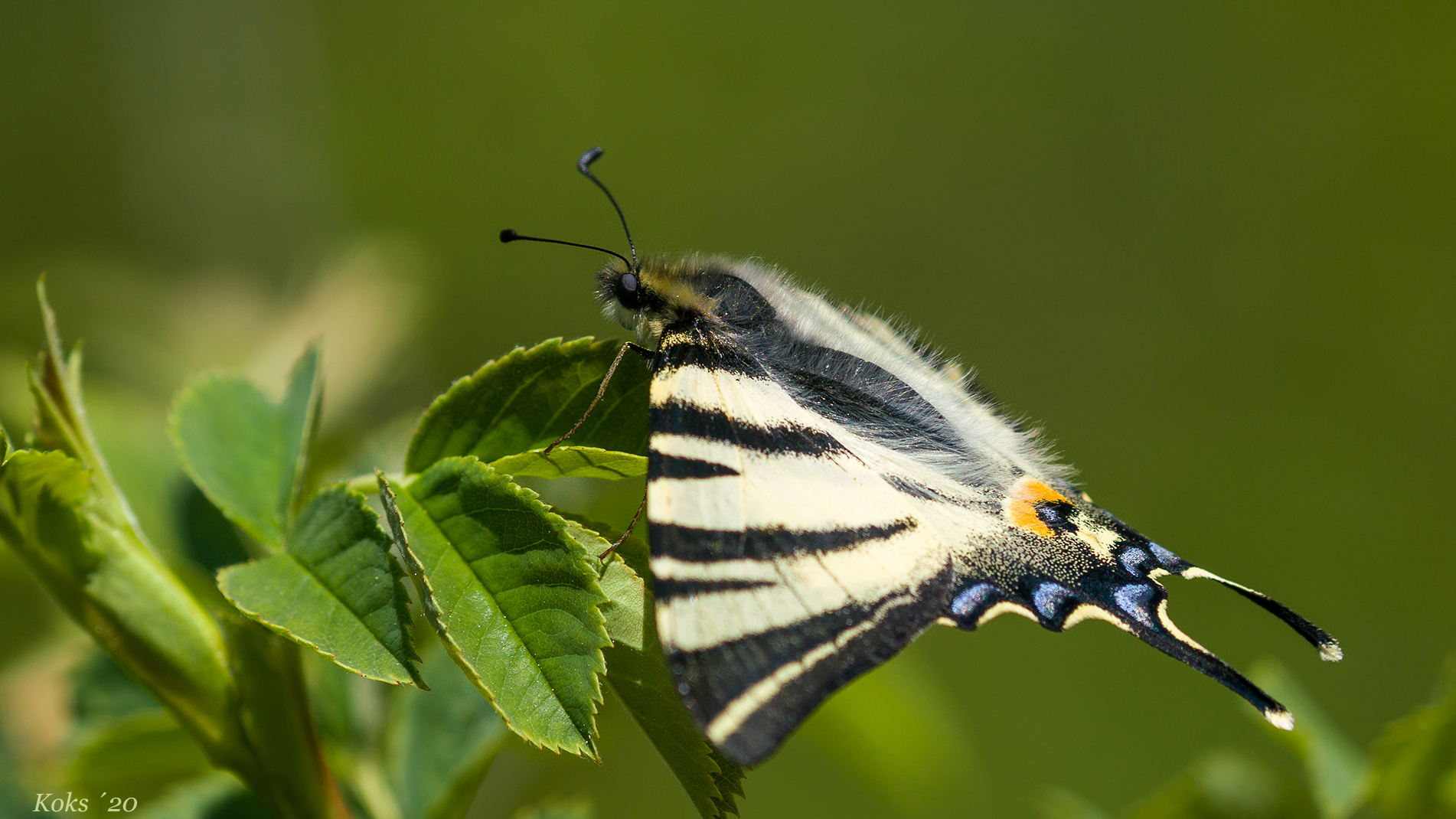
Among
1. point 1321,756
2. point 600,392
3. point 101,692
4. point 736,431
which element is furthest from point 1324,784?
point 101,692

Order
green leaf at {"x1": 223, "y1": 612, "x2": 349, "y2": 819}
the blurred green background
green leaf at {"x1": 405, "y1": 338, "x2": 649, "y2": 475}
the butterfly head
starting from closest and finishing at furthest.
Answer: green leaf at {"x1": 223, "y1": 612, "x2": 349, "y2": 819}
green leaf at {"x1": 405, "y1": 338, "x2": 649, "y2": 475}
the butterfly head
the blurred green background

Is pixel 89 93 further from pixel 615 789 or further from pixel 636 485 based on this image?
pixel 636 485

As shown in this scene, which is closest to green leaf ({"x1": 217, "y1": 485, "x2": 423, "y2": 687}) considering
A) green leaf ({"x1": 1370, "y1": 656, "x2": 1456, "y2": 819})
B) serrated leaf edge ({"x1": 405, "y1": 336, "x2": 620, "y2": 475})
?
serrated leaf edge ({"x1": 405, "y1": 336, "x2": 620, "y2": 475})

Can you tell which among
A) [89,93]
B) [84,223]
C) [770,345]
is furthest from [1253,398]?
[89,93]

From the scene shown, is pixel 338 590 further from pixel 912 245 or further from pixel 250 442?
pixel 912 245

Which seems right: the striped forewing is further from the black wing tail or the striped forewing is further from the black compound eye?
the black wing tail

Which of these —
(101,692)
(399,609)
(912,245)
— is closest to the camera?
(399,609)

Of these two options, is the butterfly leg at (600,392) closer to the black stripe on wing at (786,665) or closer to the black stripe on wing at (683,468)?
the black stripe on wing at (683,468)
